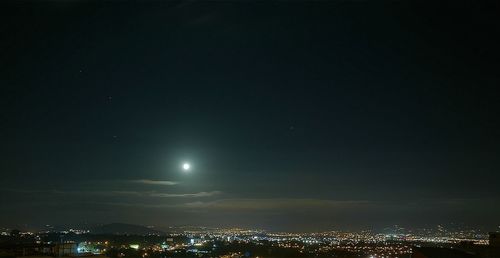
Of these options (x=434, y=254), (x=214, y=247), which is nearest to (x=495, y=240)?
(x=434, y=254)

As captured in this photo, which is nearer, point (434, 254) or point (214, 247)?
point (434, 254)

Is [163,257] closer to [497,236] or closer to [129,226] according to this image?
[497,236]

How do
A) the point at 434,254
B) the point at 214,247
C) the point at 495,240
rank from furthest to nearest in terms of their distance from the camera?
the point at 214,247, the point at 495,240, the point at 434,254

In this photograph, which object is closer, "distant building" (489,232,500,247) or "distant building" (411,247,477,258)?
"distant building" (411,247,477,258)

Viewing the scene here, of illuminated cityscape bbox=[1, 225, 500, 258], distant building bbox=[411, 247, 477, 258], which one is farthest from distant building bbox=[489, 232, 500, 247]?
distant building bbox=[411, 247, 477, 258]

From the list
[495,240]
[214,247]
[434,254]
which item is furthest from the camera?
[214,247]

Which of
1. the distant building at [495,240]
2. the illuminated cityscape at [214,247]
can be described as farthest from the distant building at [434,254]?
the distant building at [495,240]

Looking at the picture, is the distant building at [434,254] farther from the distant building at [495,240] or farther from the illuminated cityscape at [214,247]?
the distant building at [495,240]

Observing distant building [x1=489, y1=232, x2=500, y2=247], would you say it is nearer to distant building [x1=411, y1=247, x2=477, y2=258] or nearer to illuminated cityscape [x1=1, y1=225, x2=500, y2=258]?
illuminated cityscape [x1=1, y1=225, x2=500, y2=258]

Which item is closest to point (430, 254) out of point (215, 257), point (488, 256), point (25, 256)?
point (488, 256)

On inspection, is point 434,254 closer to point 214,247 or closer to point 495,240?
point 495,240

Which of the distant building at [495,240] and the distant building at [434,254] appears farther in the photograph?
the distant building at [495,240]
